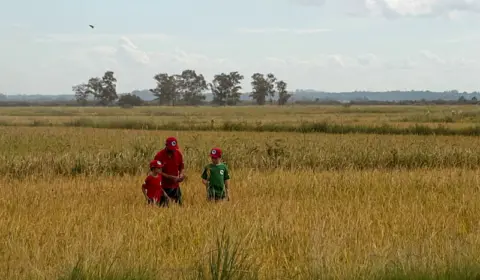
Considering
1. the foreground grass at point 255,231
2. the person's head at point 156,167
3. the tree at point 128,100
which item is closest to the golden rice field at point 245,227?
the foreground grass at point 255,231

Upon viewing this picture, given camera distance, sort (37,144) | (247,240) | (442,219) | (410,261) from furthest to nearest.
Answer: (37,144) < (442,219) < (247,240) < (410,261)

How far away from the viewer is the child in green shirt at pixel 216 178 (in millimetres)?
9891

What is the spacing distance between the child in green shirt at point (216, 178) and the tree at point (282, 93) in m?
135

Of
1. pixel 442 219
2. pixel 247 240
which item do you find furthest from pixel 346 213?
pixel 247 240

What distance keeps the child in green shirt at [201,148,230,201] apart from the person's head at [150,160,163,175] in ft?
2.80

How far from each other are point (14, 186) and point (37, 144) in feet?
38.7

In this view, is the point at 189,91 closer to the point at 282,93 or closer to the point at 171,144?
the point at 282,93

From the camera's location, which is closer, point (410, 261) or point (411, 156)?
point (410, 261)

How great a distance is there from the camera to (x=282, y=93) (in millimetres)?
145625

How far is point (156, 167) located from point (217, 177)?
1.10m

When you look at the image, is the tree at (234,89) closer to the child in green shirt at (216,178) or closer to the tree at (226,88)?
the tree at (226,88)

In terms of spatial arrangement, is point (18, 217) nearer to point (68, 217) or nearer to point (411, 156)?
point (68, 217)

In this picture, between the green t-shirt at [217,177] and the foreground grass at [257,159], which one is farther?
the foreground grass at [257,159]

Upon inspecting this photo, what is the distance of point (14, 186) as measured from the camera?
12844mm
